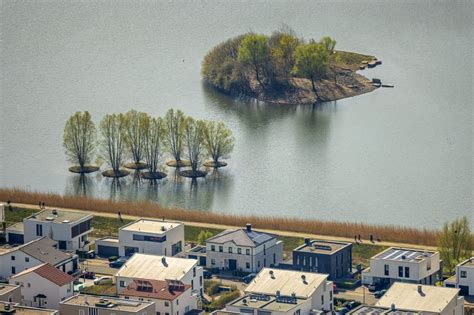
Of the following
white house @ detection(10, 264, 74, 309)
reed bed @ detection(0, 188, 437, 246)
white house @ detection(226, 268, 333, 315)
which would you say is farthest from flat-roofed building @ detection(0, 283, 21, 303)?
reed bed @ detection(0, 188, 437, 246)

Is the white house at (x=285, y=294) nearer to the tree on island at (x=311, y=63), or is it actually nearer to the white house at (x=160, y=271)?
the white house at (x=160, y=271)

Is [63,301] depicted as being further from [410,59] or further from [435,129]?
[410,59]

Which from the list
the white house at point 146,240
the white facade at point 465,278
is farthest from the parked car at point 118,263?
the white facade at point 465,278

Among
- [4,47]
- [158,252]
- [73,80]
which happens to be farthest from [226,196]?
[4,47]

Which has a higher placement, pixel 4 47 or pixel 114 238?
pixel 4 47

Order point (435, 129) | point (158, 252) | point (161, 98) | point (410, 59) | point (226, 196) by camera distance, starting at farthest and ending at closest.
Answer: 1. point (410, 59)
2. point (161, 98)
3. point (435, 129)
4. point (226, 196)
5. point (158, 252)

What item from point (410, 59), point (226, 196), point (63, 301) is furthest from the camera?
point (410, 59)

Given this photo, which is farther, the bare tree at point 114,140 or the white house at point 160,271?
the bare tree at point 114,140

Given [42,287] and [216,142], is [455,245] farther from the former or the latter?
[216,142]
